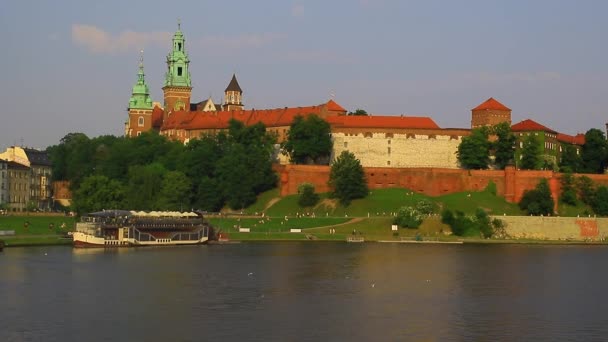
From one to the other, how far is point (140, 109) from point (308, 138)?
2894cm

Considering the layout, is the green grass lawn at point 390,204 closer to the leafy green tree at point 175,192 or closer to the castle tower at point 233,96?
the leafy green tree at point 175,192

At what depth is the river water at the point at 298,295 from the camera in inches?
1599

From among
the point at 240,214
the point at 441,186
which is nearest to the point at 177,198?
the point at 240,214

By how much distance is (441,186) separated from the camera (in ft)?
327

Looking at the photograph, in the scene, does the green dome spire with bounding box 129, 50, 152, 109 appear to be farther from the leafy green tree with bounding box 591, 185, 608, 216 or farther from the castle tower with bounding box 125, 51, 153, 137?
the leafy green tree with bounding box 591, 185, 608, 216

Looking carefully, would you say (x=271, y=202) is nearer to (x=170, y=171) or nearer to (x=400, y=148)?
(x=170, y=171)

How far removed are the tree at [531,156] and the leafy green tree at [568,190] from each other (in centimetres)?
643

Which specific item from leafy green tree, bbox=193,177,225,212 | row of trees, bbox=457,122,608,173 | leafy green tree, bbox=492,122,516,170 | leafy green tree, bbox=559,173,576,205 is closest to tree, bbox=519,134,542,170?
row of trees, bbox=457,122,608,173

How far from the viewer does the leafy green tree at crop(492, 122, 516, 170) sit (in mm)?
104562

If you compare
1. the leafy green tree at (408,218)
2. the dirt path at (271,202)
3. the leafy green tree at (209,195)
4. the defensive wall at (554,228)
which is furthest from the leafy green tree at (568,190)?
the leafy green tree at (209,195)

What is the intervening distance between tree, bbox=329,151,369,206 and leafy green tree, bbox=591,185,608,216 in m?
18.3

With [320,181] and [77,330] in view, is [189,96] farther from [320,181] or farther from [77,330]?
[77,330]

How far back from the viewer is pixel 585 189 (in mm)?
96875

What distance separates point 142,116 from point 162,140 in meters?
18.4
